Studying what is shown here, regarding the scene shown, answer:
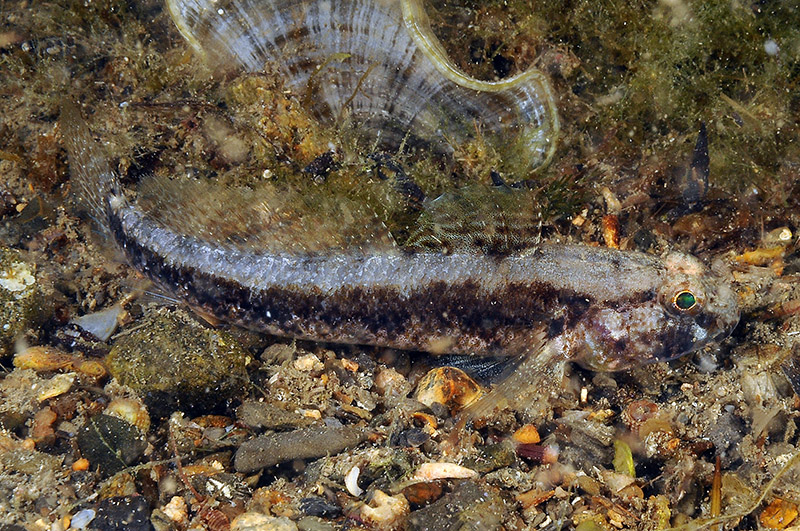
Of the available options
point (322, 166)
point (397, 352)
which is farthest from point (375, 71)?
point (397, 352)

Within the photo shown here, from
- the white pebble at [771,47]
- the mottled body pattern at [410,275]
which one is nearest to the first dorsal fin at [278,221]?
the mottled body pattern at [410,275]

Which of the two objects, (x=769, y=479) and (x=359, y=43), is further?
(x=359, y=43)

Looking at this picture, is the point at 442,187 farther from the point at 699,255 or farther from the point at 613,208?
the point at 699,255

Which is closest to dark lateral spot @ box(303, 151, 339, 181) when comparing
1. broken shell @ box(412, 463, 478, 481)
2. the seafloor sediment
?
the seafloor sediment

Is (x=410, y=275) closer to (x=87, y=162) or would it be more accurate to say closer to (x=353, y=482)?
(x=353, y=482)

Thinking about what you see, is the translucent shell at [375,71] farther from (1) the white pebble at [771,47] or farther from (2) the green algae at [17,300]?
(2) the green algae at [17,300]

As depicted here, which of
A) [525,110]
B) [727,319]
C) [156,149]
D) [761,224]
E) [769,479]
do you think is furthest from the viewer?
[156,149]

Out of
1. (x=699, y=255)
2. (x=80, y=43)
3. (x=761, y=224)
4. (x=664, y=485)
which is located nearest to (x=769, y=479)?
(x=664, y=485)
